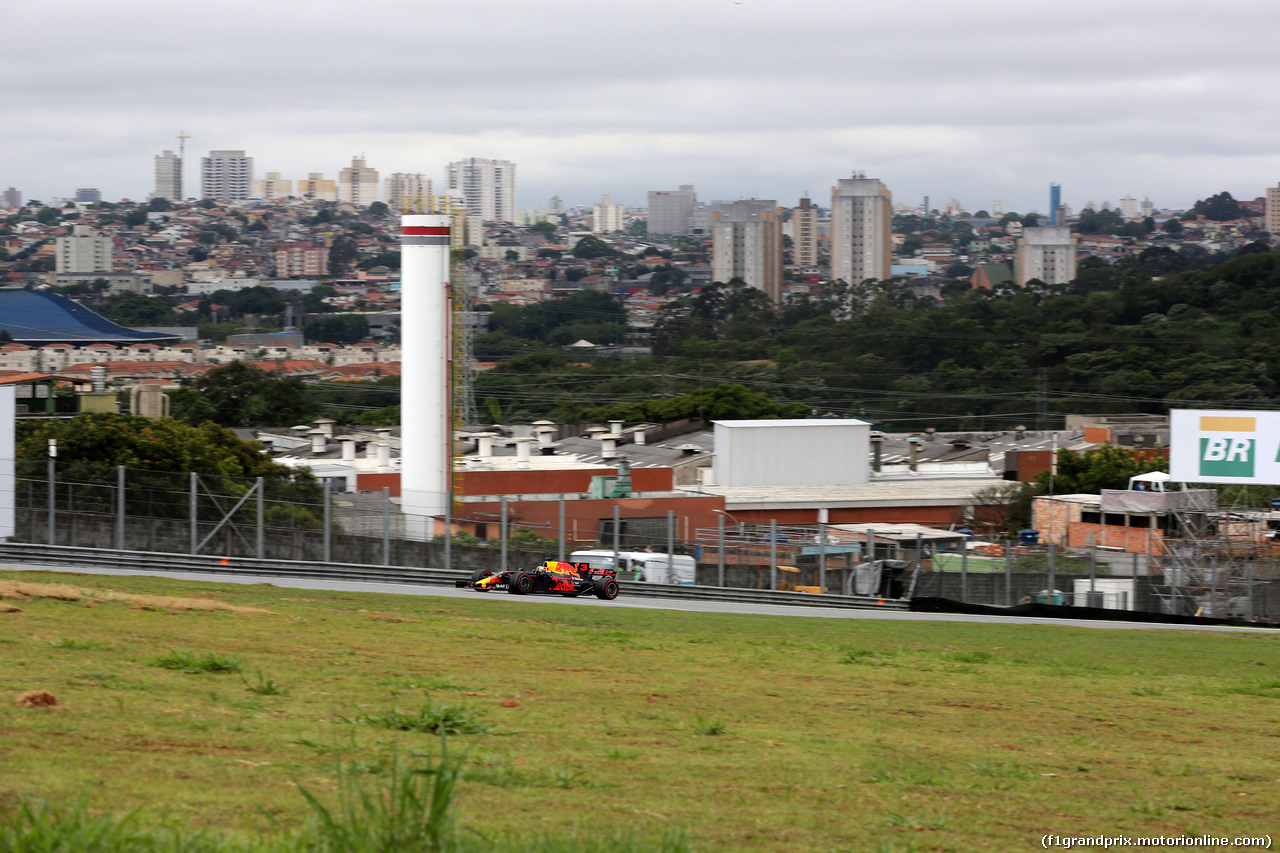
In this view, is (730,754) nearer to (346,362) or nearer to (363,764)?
(363,764)

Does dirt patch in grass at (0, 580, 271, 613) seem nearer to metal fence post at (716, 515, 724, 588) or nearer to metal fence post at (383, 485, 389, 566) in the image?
metal fence post at (383, 485, 389, 566)

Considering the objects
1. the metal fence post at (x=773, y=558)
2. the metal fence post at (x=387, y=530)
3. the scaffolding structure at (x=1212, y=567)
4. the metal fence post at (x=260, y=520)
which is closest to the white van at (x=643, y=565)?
the metal fence post at (x=773, y=558)

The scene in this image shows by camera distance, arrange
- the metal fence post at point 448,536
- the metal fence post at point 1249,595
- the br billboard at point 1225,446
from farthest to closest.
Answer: the br billboard at point 1225,446, the metal fence post at point 1249,595, the metal fence post at point 448,536

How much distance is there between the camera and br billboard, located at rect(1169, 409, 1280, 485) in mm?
40719

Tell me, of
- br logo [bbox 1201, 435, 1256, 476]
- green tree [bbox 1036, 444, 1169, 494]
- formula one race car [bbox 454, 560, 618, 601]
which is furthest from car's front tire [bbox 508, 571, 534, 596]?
green tree [bbox 1036, 444, 1169, 494]

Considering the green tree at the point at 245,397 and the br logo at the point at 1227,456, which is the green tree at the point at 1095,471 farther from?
the green tree at the point at 245,397

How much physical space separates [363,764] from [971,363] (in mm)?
112655

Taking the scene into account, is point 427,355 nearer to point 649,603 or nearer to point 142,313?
point 649,603

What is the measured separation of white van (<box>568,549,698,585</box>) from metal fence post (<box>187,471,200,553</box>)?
31.4ft

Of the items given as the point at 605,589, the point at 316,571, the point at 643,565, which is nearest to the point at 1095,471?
the point at 643,565

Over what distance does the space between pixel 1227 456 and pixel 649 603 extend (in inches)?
823

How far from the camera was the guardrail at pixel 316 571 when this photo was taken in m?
27.9

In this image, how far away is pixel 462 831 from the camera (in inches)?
225

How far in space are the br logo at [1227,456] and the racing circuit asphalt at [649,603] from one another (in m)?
10.2
